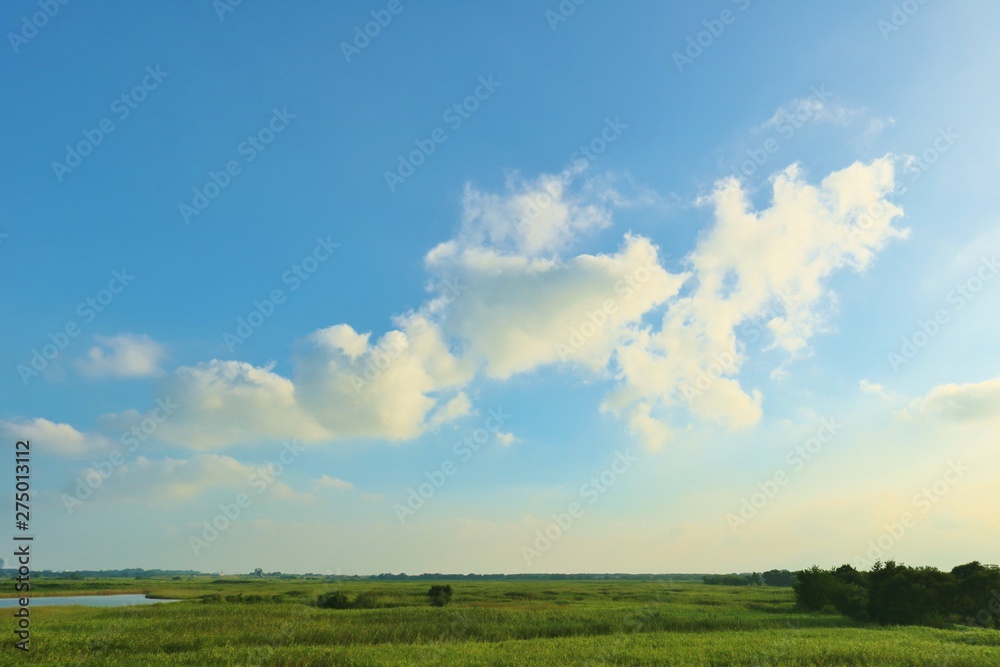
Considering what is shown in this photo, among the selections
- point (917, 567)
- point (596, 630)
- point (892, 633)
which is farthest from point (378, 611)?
point (917, 567)

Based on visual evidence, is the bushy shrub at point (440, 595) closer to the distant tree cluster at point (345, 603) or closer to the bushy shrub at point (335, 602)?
the distant tree cluster at point (345, 603)

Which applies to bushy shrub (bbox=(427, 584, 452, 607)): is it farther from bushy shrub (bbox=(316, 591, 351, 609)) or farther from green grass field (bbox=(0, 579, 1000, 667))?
green grass field (bbox=(0, 579, 1000, 667))

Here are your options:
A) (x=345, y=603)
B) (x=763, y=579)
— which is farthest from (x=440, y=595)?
(x=763, y=579)

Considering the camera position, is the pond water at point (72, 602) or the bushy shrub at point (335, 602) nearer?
the bushy shrub at point (335, 602)

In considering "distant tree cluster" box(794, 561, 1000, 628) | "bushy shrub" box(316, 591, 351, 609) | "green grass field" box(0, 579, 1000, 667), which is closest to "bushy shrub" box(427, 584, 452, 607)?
"bushy shrub" box(316, 591, 351, 609)

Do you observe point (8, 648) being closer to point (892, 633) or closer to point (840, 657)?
point (840, 657)

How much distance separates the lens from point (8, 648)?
33219 mm

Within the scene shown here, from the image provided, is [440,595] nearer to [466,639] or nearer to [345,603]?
[345,603]

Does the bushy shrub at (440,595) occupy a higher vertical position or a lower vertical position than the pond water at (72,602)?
higher

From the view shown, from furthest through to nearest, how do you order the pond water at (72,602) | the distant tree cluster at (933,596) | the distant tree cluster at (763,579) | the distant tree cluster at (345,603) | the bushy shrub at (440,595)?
1. the distant tree cluster at (763,579)
2. the pond water at (72,602)
3. the bushy shrub at (440,595)
4. the distant tree cluster at (345,603)
5. the distant tree cluster at (933,596)

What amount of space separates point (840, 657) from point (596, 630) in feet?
60.9

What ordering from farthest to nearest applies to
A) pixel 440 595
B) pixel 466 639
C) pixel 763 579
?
pixel 763 579 → pixel 440 595 → pixel 466 639

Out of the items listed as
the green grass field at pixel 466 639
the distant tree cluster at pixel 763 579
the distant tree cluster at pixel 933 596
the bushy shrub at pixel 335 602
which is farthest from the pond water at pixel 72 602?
the distant tree cluster at pixel 763 579

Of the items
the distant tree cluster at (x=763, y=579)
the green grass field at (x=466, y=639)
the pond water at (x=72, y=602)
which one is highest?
the green grass field at (x=466, y=639)
